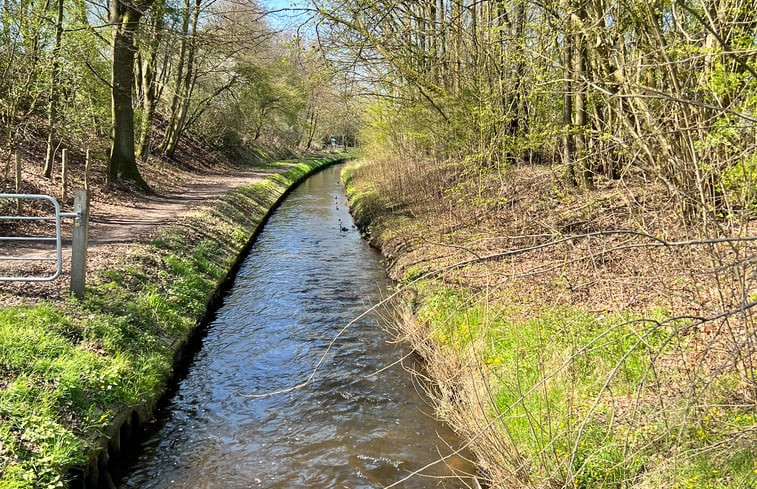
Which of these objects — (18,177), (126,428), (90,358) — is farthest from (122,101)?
(126,428)

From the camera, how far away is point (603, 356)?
5367mm

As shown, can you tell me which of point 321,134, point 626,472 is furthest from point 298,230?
point 321,134

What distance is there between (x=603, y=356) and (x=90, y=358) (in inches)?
208

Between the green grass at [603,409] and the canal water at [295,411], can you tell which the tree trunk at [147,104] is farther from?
the green grass at [603,409]

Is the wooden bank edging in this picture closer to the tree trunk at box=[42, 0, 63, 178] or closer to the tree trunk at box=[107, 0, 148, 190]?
the tree trunk at box=[42, 0, 63, 178]

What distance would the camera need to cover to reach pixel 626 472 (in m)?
3.88

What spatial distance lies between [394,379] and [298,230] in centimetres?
1118

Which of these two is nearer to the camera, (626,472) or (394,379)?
(626,472)

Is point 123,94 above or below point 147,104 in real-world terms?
below

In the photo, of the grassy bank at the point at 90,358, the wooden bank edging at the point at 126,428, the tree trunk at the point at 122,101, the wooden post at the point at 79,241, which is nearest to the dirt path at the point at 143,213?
the tree trunk at the point at 122,101

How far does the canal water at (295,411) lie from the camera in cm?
510

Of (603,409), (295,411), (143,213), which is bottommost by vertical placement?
(295,411)

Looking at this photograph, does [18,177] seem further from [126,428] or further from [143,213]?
[126,428]

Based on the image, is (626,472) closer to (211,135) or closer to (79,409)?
(79,409)
